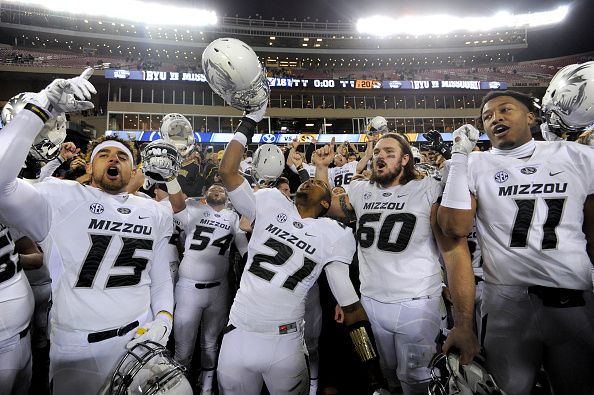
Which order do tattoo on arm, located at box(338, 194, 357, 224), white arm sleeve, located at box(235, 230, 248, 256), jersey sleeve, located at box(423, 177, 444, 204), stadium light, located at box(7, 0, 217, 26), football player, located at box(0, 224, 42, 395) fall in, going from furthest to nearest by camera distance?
stadium light, located at box(7, 0, 217, 26)
white arm sleeve, located at box(235, 230, 248, 256)
tattoo on arm, located at box(338, 194, 357, 224)
jersey sleeve, located at box(423, 177, 444, 204)
football player, located at box(0, 224, 42, 395)

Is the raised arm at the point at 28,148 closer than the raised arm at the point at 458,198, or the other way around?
the raised arm at the point at 28,148

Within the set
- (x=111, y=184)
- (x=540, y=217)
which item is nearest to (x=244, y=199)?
(x=111, y=184)

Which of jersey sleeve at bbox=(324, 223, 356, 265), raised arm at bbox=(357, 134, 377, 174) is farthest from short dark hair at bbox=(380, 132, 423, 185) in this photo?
raised arm at bbox=(357, 134, 377, 174)

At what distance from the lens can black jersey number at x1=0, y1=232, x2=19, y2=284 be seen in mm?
2363

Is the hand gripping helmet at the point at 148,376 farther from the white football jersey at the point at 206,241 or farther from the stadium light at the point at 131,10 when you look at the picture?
the stadium light at the point at 131,10

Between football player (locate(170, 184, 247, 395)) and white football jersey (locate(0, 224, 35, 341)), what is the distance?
5.99 ft

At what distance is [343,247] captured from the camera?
9.82 ft

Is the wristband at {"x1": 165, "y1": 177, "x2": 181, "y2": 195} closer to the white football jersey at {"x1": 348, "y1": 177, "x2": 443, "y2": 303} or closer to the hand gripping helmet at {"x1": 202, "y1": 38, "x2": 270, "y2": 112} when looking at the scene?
the hand gripping helmet at {"x1": 202, "y1": 38, "x2": 270, "y2": 112}

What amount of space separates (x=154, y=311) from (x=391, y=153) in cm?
233

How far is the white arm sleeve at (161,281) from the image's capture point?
2637 mm

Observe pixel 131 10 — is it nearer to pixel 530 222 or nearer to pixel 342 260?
pixel 342 260

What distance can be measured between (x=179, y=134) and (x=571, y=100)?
408 centimetres

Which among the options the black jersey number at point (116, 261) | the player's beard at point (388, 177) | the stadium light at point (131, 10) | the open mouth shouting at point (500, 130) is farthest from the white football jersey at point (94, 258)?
the stadium light at point (131, 10)

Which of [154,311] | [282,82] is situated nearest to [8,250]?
[154,311]
